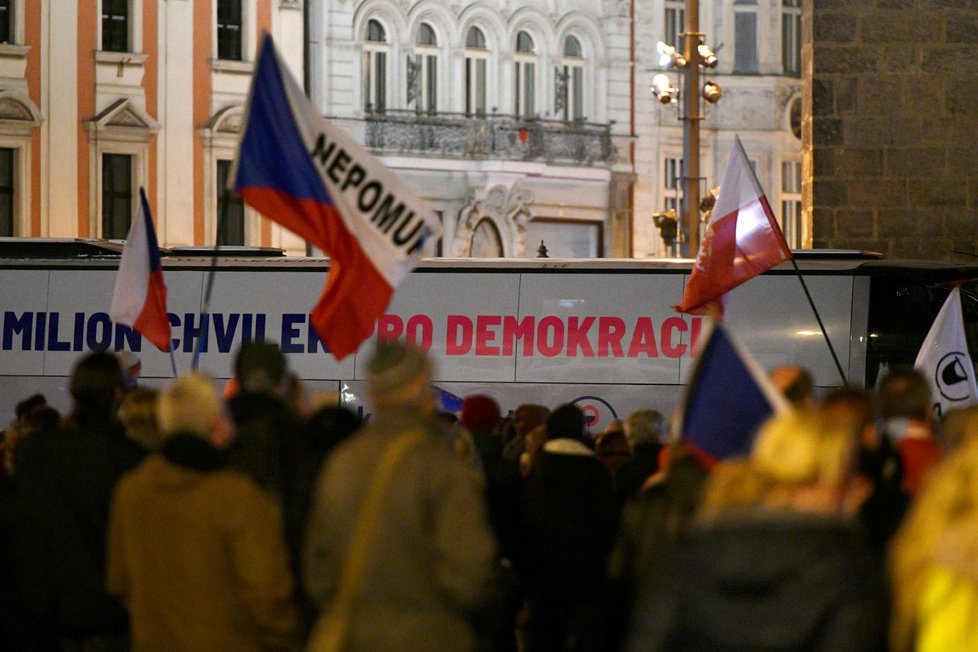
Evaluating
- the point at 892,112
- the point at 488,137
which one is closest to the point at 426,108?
the point at 488,137

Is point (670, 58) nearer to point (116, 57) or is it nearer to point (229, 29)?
point (229, 29)

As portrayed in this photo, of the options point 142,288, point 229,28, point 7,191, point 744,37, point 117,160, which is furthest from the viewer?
point 744,37

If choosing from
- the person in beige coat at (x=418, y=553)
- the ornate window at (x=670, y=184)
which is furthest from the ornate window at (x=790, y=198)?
the person in beige coat at (x=418, y=553)

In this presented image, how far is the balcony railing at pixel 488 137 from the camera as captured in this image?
131 feet

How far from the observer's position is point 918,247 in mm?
18906

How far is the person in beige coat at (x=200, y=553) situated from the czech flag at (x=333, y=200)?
313cm

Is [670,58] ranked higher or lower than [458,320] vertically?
higher

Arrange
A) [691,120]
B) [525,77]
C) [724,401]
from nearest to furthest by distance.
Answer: [724,401] < [691,120] < [525,77]

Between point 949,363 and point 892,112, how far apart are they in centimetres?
584

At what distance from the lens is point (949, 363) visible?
43.9ft

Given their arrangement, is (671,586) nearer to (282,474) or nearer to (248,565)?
(248,565)

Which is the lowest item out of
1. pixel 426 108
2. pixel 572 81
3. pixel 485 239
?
pixel 485 239

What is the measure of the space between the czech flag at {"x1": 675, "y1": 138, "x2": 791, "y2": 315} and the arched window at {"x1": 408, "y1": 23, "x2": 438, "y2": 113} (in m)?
27.3

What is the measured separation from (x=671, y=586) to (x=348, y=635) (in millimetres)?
1282
